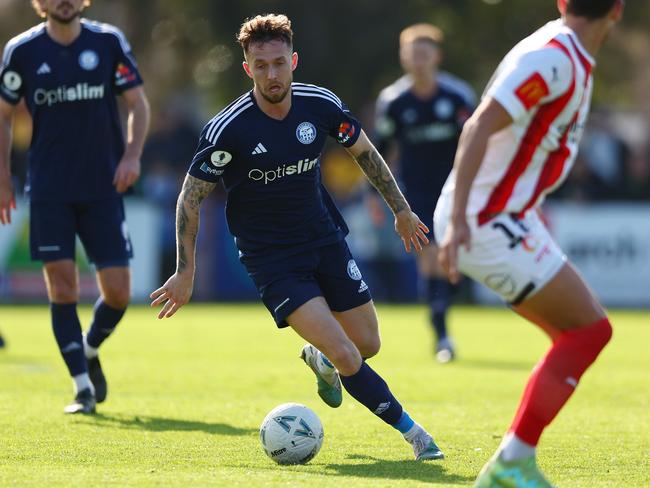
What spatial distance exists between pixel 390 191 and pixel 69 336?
2576 millimetres

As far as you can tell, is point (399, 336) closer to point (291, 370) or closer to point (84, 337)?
point (291, 370)

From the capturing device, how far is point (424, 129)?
12422 mm

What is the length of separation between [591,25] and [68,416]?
434 cm

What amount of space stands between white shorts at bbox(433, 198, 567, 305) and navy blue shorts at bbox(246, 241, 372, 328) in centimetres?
158

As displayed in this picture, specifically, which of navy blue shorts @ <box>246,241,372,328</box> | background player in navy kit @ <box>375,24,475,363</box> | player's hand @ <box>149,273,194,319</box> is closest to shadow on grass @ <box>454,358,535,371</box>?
background player in navy kit @ <box>375,24,475,363</box>

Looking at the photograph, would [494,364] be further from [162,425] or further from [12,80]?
[12,80]

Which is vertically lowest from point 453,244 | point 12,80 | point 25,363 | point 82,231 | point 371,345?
point 25,363

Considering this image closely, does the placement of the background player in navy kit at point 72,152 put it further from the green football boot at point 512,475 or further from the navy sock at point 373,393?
the green football boot at point 512,475

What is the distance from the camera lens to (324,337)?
6391 mm

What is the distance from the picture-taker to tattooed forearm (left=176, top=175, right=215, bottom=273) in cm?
651

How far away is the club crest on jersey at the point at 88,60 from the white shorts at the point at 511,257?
3799 millimetres

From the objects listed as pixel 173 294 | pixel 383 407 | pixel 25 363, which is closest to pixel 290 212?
pixel 173 294

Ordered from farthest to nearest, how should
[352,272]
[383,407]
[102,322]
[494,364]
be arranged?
[494,364]
[102,322]
[352,272]
[383,407]

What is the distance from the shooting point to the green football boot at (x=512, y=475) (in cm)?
511
